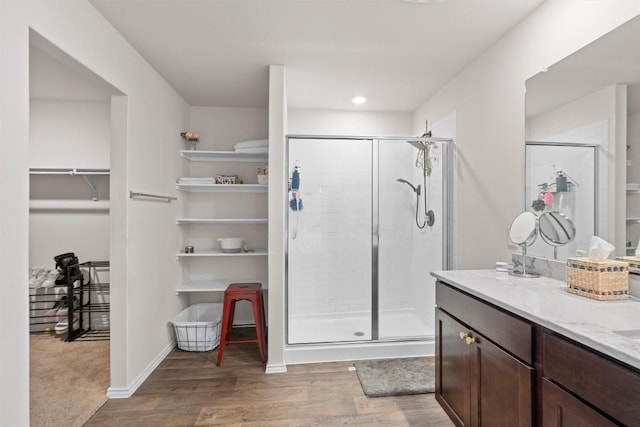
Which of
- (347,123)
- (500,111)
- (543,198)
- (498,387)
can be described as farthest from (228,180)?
(498,387)

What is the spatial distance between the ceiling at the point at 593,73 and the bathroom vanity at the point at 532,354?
913 millimetres

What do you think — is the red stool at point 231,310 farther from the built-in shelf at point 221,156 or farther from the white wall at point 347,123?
the white wall at point 347,123

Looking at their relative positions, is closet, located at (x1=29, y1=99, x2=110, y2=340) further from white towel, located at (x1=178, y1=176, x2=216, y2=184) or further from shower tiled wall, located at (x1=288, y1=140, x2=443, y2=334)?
shower tiled wall, located at (x1=288, y1=140, x2=443, y2=334)

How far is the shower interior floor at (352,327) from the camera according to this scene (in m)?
2.91

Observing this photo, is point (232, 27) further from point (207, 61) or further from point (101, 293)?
point (101, 293)

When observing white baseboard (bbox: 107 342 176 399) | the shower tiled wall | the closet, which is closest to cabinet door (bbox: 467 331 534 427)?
the shower tiled wall

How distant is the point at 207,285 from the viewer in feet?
10.9

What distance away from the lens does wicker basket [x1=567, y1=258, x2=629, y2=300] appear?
1330mm

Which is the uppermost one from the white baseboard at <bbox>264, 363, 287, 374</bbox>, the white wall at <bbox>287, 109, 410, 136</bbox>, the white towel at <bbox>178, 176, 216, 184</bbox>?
the white wall at <bbox>287, 109, 410, 136</bbox>

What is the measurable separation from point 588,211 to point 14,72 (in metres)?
2.70

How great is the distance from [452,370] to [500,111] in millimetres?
1697

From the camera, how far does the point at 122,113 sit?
7.32 feet

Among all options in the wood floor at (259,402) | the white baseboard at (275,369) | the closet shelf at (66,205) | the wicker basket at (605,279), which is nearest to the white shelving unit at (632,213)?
the wicker basket at (605,279)

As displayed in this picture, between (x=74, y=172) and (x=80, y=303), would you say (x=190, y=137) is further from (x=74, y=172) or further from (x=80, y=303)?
(x=80, y=303)
